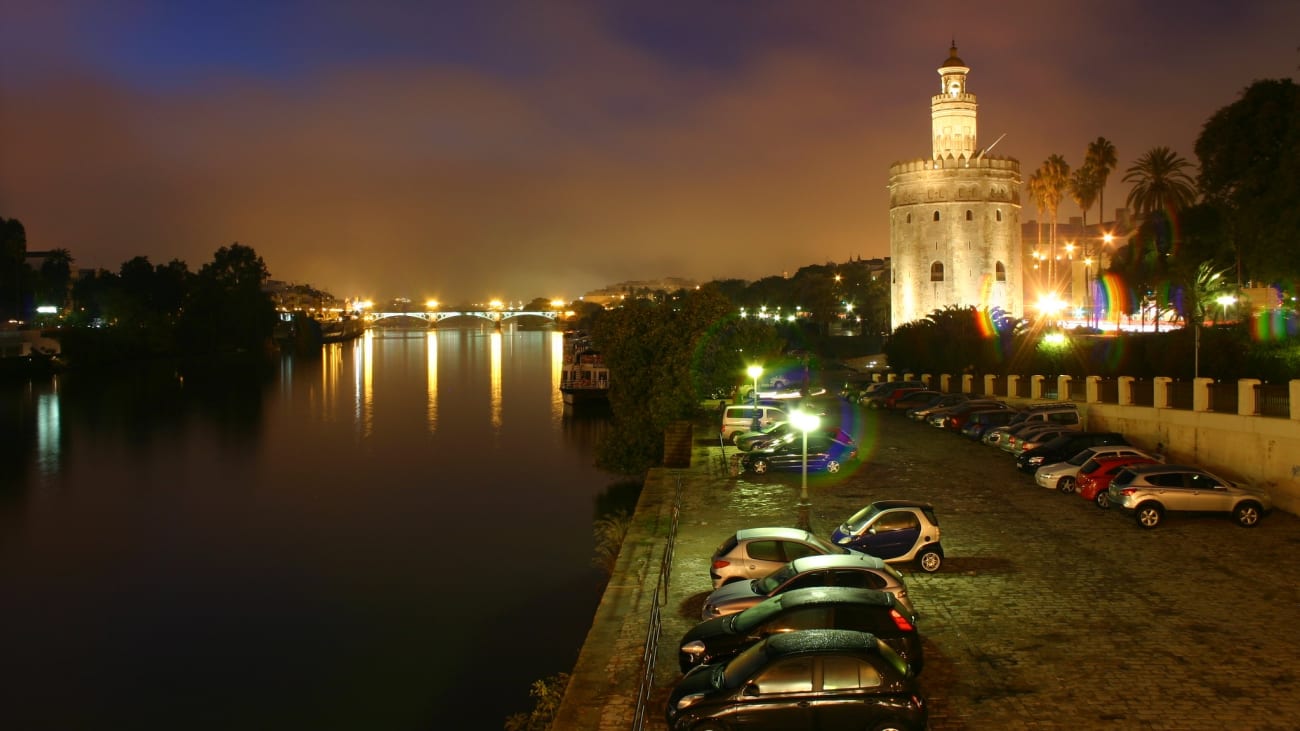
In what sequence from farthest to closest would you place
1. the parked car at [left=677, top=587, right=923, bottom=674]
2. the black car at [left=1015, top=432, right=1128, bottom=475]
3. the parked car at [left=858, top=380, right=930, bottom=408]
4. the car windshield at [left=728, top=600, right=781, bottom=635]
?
the parked car at [left=858, top=380, right=930, bottom=408] < the black car at [left=1015, top=432, right=1128, bottom=475] < the car windshield at [left=728, top=600, right=781, bottom=635] < the parked car at [left=677, top=587, right=923, bottom=674]

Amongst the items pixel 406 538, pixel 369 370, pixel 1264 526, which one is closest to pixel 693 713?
pixel 1264 526

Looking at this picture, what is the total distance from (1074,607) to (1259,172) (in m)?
24.9

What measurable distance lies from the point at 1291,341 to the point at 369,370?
102m

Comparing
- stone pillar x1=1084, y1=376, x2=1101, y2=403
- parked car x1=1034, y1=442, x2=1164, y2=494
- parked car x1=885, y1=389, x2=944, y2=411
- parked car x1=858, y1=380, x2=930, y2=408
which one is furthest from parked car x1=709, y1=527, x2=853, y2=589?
parked car x1=858, y1=380, x2=930, y2=408

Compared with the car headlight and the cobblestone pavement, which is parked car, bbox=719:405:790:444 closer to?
the cobblestone pavement

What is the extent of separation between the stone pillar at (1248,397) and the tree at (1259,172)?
8.72 meters

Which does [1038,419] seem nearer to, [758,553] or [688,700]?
[758,553]

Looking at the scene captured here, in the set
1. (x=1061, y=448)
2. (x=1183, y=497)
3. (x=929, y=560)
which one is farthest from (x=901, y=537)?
(x=1061, y=448)

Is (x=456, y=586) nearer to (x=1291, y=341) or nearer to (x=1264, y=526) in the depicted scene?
(x=1264, y=526)

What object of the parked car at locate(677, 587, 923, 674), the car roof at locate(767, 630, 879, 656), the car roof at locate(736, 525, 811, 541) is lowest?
the parked car at locate(677, 587, 923, 674)

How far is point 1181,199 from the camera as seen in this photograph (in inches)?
2108

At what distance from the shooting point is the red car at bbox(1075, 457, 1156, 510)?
2134cm

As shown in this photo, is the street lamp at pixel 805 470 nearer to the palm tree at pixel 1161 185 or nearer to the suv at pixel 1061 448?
the suv at pixel 1061 448

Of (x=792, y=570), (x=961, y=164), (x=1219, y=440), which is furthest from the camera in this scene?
(x=961, y=164)
